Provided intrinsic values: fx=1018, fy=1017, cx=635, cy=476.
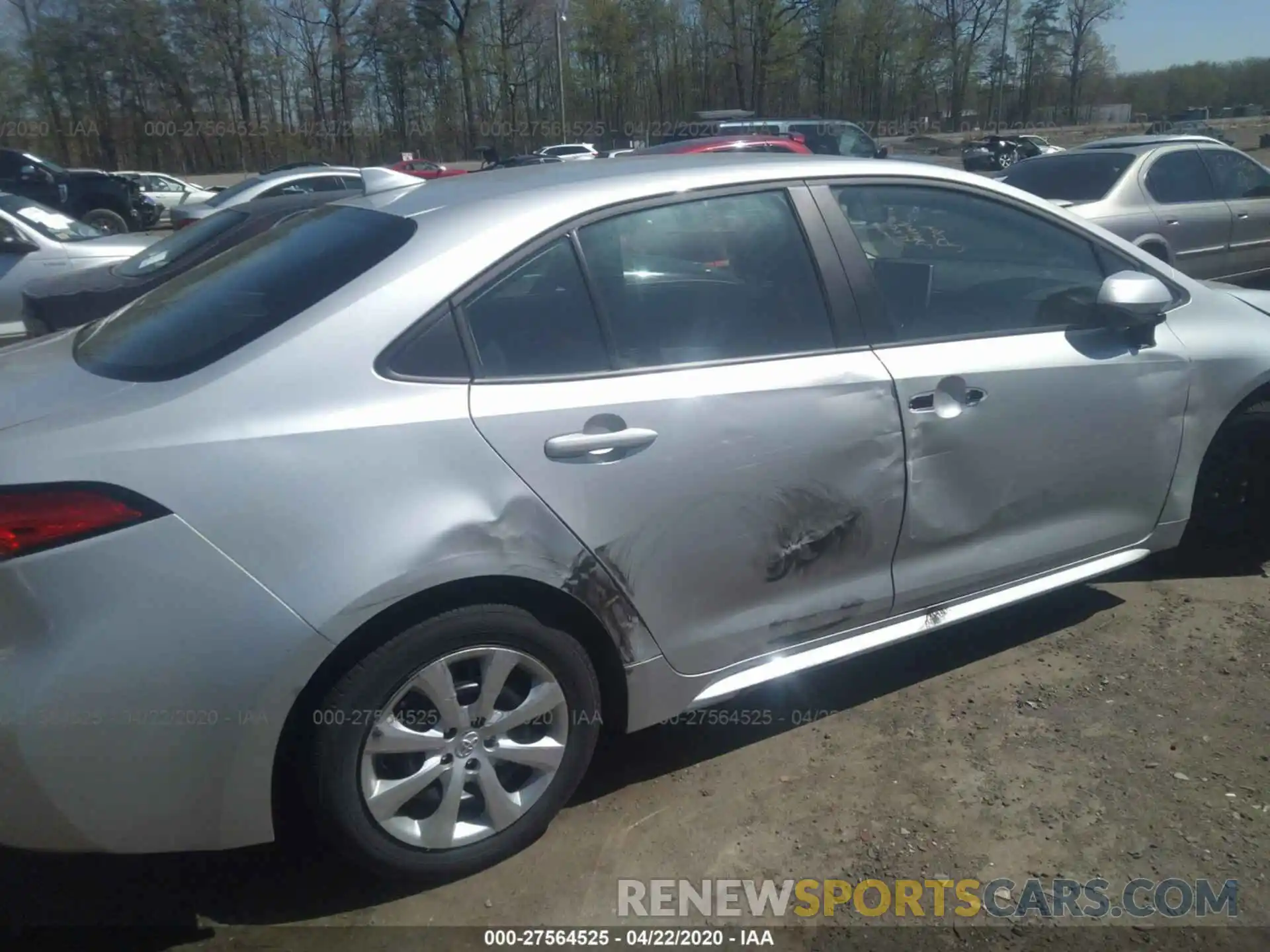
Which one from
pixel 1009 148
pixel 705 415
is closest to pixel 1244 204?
pixel 705 415

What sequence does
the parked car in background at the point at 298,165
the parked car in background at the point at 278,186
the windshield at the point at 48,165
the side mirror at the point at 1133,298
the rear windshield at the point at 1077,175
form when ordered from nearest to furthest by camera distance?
the side mirror at the point at 1133,298, the rear windshield at the point at 1077,175, the parked car in background at the point at 278,186, the windshield at the point at 48,165, the parked car in background at the point at 298,165

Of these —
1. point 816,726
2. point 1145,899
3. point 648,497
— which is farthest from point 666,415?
point 1145,899

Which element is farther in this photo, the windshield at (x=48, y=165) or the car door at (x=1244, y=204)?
the windshield at (x=48, y=165)

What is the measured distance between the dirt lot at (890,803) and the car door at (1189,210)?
5.65 metres

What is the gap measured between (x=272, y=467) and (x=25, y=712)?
0.65 m

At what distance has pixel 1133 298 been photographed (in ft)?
10.8

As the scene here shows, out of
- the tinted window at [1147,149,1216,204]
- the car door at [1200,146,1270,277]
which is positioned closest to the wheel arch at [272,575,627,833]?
the tinted window at [1147,149,1216,204]

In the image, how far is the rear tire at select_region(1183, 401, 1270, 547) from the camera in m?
3.80

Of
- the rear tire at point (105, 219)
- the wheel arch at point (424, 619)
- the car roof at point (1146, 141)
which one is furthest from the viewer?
the rear tire at point (105, 219)

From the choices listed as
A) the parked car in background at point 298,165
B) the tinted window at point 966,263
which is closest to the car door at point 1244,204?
the tinted window at point 966,263

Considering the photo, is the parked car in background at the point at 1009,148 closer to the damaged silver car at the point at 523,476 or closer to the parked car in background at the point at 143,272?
the parked car in background at the point at 143,272

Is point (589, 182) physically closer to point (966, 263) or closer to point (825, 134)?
point (966, 263)

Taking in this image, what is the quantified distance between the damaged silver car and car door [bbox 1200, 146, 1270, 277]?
618cm

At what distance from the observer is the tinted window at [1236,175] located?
865 centimetres
